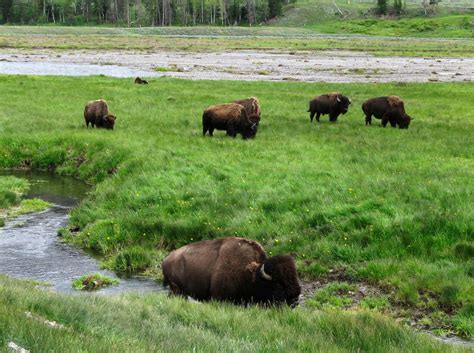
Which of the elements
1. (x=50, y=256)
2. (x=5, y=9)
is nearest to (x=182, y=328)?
(x=50, y=256)

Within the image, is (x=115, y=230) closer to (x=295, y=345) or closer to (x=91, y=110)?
(x=295, y=345)

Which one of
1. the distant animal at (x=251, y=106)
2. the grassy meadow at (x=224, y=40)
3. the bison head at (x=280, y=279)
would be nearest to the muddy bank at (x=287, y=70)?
the grassy meadow at (x=224, y=40)

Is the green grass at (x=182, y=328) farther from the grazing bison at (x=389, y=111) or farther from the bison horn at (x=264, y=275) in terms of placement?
the grazing bison at (x=389, y=111)

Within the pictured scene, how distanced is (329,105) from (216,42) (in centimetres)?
9909

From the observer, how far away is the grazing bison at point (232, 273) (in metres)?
9.48

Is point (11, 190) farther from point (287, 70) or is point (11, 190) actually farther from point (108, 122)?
point (287, 70)

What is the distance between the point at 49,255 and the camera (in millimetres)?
14117

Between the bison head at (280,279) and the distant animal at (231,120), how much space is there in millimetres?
15054

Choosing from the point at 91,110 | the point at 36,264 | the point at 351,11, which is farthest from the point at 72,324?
the point at 351,11

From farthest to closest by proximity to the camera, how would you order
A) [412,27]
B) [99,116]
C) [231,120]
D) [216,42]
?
[412,27]
[216,42]
[99,116]
[231,120]

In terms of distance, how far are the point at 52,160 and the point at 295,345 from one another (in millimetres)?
17725

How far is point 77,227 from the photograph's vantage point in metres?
16.2

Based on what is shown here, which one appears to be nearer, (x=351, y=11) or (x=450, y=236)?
(x=450, y=236)

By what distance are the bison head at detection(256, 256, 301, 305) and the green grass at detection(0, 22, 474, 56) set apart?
86.0 meters
